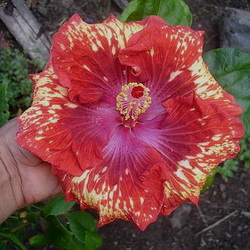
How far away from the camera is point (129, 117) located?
1504mm

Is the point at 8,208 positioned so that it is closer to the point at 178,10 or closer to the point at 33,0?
the point at 178,10

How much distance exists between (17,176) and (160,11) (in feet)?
2.76

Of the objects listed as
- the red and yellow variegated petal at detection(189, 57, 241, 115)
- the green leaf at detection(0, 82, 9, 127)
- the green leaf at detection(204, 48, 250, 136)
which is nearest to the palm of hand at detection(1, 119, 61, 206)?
the green leaf at detection(0, 82, 9, 127)

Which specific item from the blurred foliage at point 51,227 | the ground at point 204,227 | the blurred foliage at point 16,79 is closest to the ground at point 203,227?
the ground at point 204,227

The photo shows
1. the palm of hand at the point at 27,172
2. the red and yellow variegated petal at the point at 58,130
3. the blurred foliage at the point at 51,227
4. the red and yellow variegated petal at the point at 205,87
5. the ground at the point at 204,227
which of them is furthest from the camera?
the ground at the point at 204,227

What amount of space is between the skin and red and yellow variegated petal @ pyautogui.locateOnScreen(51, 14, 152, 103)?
37 cm

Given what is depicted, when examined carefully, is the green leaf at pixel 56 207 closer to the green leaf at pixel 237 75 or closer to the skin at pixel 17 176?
the skin at pixel 17 176

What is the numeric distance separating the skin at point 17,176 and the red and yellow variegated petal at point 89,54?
1.22 ft

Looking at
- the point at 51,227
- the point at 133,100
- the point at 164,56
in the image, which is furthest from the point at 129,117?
the point at 51,227

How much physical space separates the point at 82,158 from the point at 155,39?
0.43 m

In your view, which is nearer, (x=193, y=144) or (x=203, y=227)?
(x=193, y=144)

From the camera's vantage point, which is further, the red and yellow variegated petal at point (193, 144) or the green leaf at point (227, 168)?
the green leaf at point (227, 168)

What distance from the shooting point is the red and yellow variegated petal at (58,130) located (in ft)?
4.24

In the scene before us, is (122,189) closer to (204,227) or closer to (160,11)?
(160,11)
